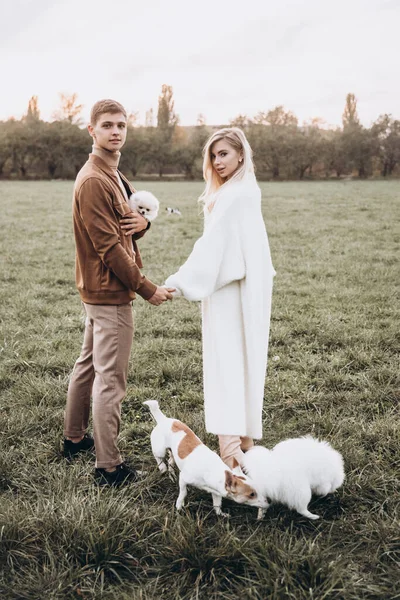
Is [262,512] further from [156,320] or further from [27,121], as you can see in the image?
[27,121]

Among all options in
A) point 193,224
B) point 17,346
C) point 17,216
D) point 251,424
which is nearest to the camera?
point 251,424

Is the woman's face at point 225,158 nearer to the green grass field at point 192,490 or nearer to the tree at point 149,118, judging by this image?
the green grass field at point 192,490

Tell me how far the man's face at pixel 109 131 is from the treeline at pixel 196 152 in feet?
160

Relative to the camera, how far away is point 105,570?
2.59 metres

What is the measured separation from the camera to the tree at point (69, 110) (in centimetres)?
5803

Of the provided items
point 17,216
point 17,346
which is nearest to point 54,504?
point 17,346

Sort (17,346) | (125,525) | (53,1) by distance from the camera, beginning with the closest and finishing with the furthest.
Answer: (125,525) → (17,346) → (53,1)

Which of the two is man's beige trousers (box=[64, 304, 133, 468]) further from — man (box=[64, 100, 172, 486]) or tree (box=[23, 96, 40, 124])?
tree (box=[23, 96, 40, 124])

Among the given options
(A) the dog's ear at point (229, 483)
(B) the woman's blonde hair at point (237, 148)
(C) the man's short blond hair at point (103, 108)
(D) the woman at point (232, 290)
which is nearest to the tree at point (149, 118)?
(B) the woman's blonde hair at point (237, 148)

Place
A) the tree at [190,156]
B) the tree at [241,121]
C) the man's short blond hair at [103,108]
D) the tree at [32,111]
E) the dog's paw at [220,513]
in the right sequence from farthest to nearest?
the tree at [241,121]
the tree at [32,111]
the tree at [190,156]
the man's short blond hair at [103,108]
the dog's paw at [220,513]

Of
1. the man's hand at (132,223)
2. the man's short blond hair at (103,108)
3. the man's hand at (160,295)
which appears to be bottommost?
the man's hand at (160,295)

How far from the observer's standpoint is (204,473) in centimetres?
289

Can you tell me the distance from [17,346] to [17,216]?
12.5 m

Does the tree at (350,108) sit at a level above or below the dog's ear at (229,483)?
above
